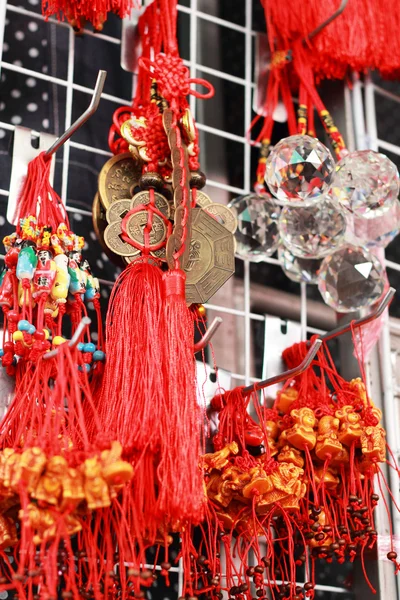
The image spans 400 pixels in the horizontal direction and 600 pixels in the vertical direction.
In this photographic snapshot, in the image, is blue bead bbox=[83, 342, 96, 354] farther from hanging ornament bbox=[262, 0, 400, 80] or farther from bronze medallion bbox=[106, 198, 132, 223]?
hanging ornament bbox=[262, 0, 400, 80]

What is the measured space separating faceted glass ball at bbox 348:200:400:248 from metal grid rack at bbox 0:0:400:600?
0.14 m

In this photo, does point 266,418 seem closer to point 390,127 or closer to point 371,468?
point 371,468

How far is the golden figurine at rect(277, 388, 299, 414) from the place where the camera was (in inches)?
56.7

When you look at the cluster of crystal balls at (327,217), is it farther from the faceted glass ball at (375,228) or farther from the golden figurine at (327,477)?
the golden figurine at (327,477)

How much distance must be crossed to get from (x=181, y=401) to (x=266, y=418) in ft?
0.96

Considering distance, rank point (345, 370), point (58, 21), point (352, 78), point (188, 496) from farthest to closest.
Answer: point (352, 78) → point (345, 370) → point (58, 21) → point (188, 496)

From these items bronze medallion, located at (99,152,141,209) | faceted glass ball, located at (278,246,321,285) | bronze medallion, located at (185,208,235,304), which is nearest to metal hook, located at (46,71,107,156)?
bronze medallion, located at (99,152,141,209)

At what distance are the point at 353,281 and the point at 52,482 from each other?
2.19 feet

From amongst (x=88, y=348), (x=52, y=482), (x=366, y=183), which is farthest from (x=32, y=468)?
(x=366, y=183)

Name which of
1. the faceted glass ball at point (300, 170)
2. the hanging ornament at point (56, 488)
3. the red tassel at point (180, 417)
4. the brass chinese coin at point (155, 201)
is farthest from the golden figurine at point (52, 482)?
the faceted glass ball at point (300, 170)

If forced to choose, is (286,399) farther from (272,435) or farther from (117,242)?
(117,242)

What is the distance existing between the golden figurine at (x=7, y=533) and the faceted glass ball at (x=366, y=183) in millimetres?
733

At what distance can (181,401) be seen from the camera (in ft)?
3.76

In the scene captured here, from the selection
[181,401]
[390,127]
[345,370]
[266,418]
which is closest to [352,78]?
[390,127]
